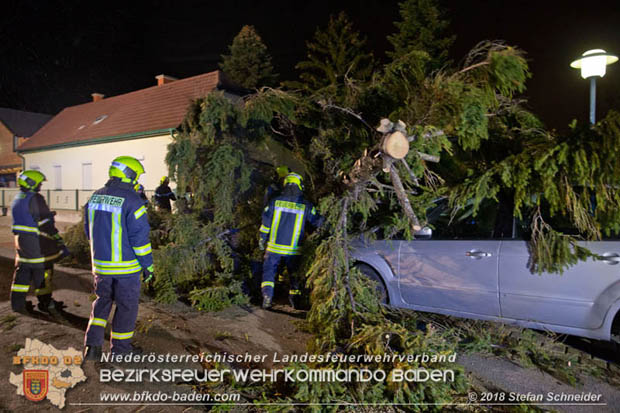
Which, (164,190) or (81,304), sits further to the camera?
(164,190)

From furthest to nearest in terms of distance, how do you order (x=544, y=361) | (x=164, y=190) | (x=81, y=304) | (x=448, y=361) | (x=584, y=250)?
(x=164, y=190)
(x=81, y=304)
(x=544, y=361)
(x=584, y=250)
(x=448, y=361)

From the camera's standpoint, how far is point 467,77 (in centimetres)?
325

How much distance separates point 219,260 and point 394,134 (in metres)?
3.50

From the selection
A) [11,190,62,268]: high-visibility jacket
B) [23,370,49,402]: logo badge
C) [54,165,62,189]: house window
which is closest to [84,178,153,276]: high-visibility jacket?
[23,370,49,402]: logo badge

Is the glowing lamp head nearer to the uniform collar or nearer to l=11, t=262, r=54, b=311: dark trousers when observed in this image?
the uniform collar

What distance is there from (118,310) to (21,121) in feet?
120

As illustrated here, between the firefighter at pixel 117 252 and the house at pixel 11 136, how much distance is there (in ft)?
104

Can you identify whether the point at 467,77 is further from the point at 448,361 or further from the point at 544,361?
the point at 544,361

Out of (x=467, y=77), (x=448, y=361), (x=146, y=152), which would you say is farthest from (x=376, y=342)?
(x=146, y=152)

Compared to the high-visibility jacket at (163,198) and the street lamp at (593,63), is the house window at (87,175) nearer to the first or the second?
the high-visibility jacket at (163,198)

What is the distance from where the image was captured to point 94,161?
17562 millimetres

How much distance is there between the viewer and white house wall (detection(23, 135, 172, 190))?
14.7 m

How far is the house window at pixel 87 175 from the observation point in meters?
17.8

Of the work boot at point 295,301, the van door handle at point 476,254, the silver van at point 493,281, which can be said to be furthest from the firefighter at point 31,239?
the van door handle at point 476,254
